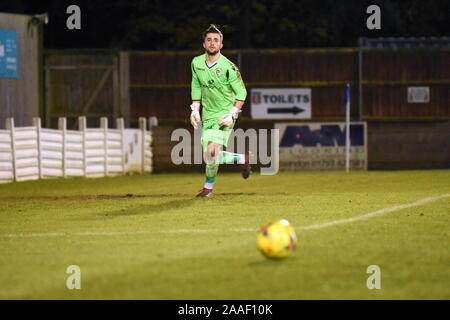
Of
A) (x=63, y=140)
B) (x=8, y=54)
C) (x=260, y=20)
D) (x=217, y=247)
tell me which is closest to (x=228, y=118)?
(x=217, y=247)

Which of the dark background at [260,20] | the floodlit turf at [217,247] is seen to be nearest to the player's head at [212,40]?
the floodlit turf at [217,247]

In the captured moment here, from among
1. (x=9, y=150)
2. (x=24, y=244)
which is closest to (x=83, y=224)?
(x=24, y=244)

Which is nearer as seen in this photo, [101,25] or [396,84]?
[396,84]

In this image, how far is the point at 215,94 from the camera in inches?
550

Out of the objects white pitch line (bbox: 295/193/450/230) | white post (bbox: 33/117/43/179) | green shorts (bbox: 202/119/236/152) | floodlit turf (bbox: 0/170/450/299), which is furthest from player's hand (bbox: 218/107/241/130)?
white post (bbox: 33/117/43/179)

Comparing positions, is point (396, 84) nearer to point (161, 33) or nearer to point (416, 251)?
point (161, 33)

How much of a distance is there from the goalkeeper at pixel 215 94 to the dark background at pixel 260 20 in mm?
22028

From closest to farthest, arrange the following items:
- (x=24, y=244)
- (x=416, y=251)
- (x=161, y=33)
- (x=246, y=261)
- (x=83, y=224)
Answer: (x=246, y=261) → (x=416, y=251) → (x=24, y=244) → (x=83, y=224) → (x=161, y=33)

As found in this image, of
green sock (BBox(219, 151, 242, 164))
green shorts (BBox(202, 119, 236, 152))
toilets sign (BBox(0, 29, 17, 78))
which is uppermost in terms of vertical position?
toilets sign (BBox(0, 29, 17, 78))

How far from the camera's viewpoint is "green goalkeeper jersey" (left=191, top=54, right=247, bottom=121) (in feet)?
45.4

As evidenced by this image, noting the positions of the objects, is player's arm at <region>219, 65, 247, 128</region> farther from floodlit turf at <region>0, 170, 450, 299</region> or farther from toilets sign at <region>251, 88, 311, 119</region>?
toilets sign at <region>251, 88, 311, 119</region>

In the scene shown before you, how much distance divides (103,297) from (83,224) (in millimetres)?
4622

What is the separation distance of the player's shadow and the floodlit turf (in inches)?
0.6
